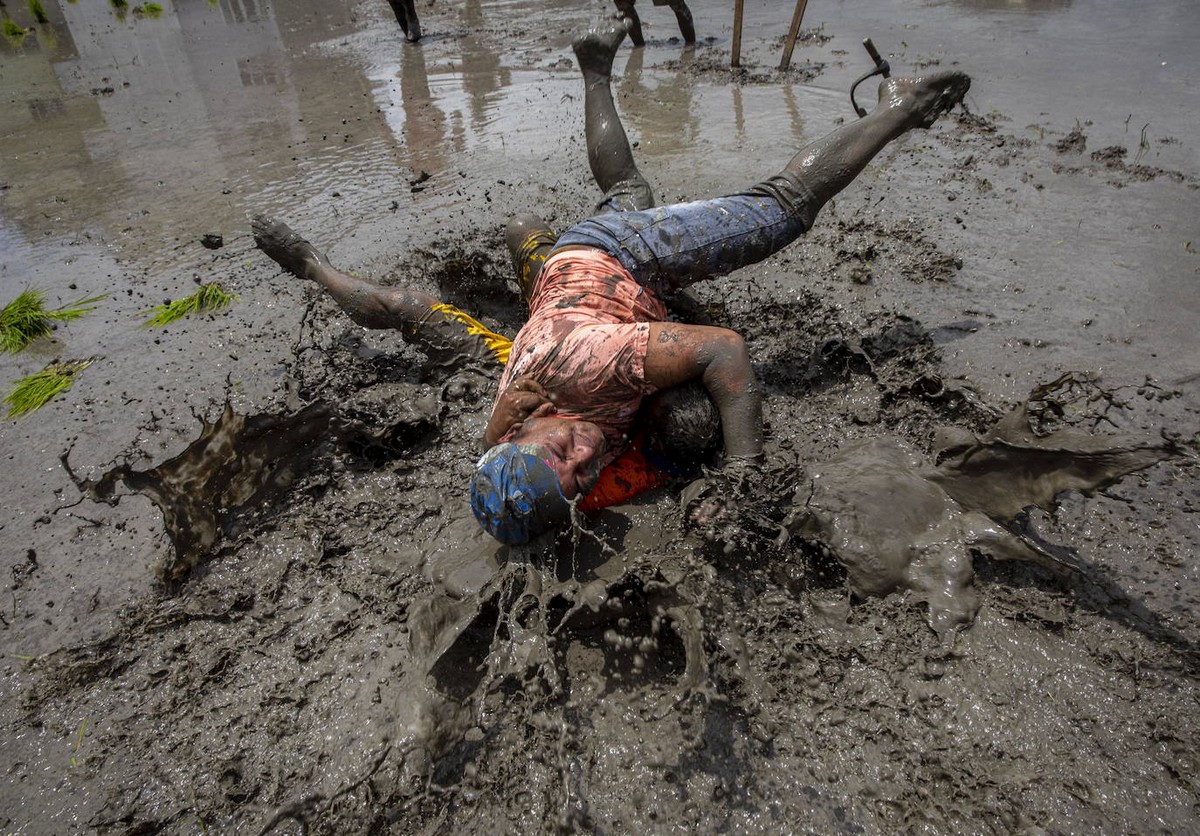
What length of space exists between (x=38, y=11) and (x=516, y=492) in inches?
711

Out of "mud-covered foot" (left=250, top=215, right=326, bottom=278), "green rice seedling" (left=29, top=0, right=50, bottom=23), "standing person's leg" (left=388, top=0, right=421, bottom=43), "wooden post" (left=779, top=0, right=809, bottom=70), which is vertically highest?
"green rice seedling" (left=29, top=0, right=50, bottom=23)

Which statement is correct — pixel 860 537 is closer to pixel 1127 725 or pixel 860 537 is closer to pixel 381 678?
pixel 1127 725

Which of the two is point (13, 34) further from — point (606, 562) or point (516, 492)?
point (606, 562)

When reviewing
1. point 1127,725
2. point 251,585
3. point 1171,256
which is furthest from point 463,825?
point 1171,256

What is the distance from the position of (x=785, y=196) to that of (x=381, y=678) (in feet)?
9.14

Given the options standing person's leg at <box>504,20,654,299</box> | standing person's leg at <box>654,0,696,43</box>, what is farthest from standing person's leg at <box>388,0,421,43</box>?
standing person's leg at <box>504,20,654,299</box>

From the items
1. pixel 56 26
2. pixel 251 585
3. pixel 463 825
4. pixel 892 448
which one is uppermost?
pixel 56 26

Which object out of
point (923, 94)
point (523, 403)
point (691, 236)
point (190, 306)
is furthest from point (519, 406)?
point (190, 306)

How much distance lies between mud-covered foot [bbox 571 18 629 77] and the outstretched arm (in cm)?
251

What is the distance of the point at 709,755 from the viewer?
2006 mm

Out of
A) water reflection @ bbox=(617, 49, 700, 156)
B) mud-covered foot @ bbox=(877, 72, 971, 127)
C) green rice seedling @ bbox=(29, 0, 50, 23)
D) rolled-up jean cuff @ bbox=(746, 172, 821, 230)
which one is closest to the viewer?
rolled-up jean cuff @ bbox=(746, 172, 821, 230)

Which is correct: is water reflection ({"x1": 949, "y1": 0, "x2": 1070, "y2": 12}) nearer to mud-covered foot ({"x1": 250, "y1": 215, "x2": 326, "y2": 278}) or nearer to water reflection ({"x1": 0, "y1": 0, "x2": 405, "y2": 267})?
water reflection ({"x1": 0, "y1": 0, "x2": 405, "y2": 267})

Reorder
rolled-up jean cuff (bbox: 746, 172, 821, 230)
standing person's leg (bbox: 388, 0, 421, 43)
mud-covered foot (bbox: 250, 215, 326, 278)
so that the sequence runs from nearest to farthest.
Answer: rolled-up jean cuff (bbox: 746, 172, 821, 230) → mud-covered foot (bbox: 250, 215, 326, 278) → standing person's leg (bbox: 388, 0, 421, 43)

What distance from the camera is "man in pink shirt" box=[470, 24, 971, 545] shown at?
2.37 m
